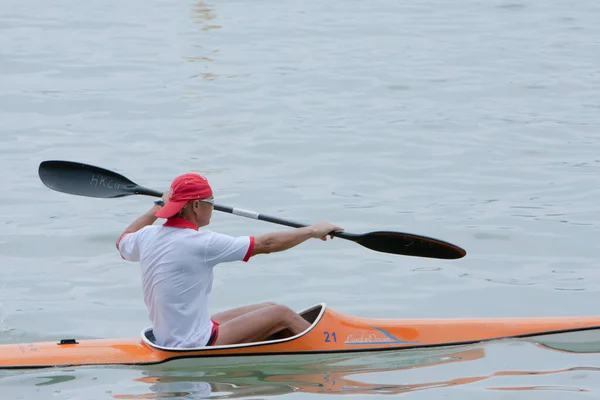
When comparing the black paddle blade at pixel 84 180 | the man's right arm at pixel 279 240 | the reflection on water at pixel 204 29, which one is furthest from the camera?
the reflection on water at pixel 204 29

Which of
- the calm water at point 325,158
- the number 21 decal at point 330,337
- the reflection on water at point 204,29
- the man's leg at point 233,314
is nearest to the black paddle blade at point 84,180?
the calm water at point 325,158

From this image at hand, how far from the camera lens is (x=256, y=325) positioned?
7.31 meters

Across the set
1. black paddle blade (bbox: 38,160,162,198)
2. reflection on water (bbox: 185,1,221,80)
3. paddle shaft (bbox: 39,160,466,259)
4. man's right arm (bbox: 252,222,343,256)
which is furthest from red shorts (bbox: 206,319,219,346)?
reflection on water (bbox: 185,1,221,80)

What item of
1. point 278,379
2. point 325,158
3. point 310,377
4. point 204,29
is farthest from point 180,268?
point 204,29

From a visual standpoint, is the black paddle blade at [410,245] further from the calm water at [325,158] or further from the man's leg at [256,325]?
the man's leg at [256,325]

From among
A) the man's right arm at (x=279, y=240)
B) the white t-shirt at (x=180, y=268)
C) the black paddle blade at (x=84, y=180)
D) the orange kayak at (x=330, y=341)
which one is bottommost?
the orange kayak at (x=330, y=341)

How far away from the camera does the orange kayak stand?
7.19 meters

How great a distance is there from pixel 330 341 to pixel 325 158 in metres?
6.30

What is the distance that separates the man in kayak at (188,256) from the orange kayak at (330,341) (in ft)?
0.36

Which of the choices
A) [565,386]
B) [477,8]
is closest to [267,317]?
[565,386]

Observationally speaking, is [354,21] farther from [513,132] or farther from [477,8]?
[513,132]

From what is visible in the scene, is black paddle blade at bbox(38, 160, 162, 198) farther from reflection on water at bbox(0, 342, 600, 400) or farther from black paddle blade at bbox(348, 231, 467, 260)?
black paddle blade at bbox(348, 231, 467, 260)

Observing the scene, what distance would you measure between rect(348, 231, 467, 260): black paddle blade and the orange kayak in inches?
19.3

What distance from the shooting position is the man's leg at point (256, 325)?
7270 millimetres
